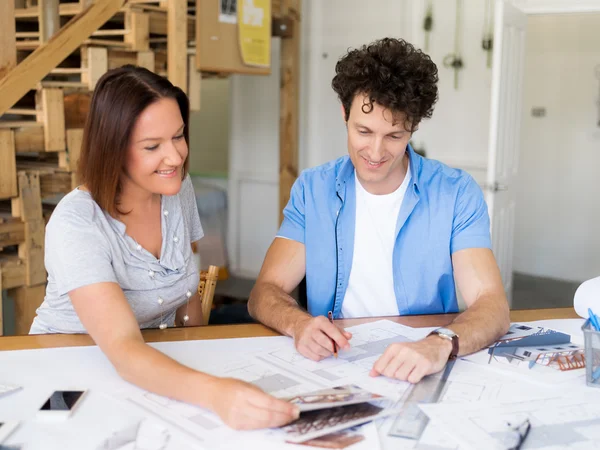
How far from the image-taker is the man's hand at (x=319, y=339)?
1.58 m

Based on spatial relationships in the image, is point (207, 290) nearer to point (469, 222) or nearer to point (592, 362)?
point (469, 222)

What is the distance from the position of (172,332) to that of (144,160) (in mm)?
434

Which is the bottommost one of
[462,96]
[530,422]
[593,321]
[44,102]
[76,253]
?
[530,422]

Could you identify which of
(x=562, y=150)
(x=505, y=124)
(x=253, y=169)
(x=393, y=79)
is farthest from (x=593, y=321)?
(x=562, y=150)

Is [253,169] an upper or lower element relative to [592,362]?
upper

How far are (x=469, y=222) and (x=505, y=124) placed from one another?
2842mm

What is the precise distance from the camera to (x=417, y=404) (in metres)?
1.35

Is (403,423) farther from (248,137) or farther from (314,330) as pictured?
(248,137)

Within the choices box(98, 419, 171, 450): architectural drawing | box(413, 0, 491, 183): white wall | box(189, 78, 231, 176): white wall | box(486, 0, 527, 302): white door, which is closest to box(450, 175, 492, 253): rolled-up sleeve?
box(98, 419, 171, 450): architectural drawing

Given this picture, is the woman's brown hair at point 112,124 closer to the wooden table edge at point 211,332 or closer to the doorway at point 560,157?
the wooden table edge at point 211,332

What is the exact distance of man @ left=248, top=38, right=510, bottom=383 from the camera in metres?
1.92

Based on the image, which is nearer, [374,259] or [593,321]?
[593,321]

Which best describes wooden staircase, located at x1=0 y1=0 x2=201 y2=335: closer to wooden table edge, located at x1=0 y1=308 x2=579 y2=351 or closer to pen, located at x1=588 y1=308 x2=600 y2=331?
wooden table edge, located at x1=0 y1=308 x2=579 y2=351

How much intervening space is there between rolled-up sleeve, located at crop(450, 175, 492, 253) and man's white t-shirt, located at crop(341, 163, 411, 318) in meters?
0.17
